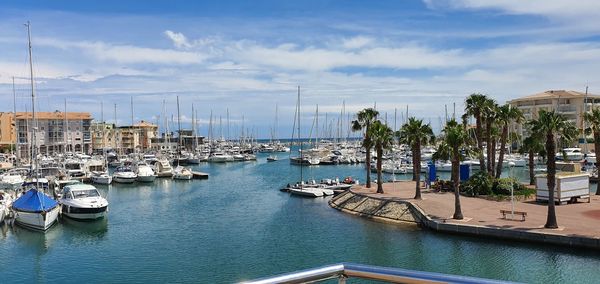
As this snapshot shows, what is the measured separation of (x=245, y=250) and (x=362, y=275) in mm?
31889

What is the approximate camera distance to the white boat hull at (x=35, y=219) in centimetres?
4200

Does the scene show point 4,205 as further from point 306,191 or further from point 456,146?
point 456,146

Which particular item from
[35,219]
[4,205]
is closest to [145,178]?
[4,205]

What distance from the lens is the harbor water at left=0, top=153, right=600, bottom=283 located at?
93.9ft

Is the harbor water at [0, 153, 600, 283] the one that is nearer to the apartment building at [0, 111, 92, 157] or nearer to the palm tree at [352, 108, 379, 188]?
the palm tree at [352, 108, 379, 188]

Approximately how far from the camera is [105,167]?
307 ft

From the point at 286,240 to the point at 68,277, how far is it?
14.3 metres

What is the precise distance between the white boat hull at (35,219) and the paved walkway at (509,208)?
1095 inches

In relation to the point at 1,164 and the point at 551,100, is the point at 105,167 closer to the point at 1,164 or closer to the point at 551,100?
the point at 1,164

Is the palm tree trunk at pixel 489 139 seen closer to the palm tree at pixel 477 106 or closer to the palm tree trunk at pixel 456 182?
the palm tree at pixel 477 106

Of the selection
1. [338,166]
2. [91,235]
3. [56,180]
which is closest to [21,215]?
[91,235]

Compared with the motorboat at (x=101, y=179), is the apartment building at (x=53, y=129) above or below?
above

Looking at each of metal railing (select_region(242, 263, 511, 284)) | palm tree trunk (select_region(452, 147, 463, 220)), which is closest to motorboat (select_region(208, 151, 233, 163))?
palm tree trunk (select_region(452, 147, 463, 220))

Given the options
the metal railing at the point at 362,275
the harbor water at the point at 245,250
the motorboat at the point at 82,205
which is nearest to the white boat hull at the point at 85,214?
the motorboat at the point at 82,205
